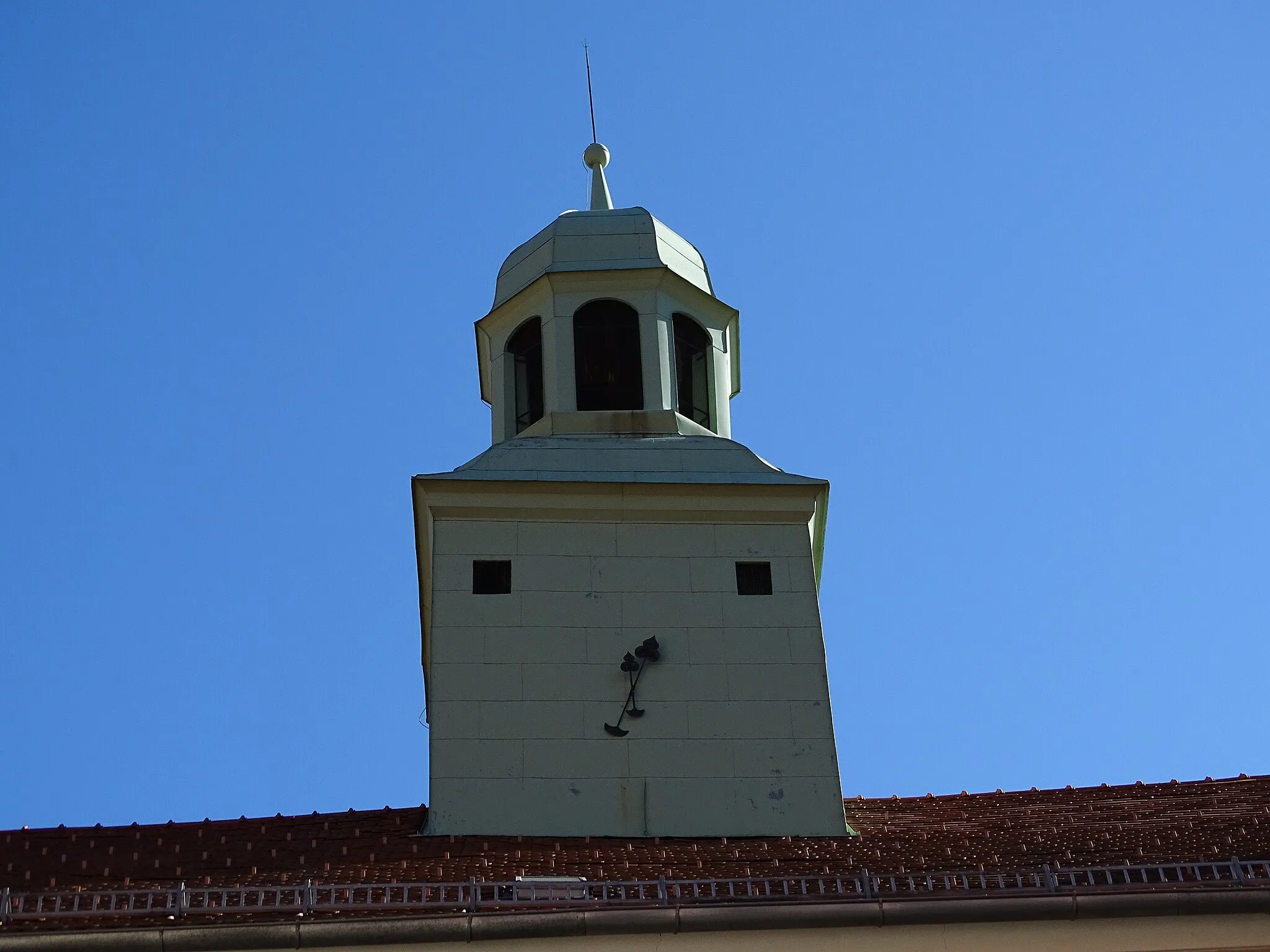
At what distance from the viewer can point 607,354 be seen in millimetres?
23859

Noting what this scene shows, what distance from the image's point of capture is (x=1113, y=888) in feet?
45.2

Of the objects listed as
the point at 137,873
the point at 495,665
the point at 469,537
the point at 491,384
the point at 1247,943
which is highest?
the point at 491,384

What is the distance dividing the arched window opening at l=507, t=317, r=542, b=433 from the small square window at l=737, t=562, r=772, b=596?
12.9 feet

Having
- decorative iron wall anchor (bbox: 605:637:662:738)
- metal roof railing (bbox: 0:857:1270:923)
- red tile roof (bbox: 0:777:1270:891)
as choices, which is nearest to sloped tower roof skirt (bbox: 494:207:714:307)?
decorative iron wall anchor (bbox: 605:637:662:738)

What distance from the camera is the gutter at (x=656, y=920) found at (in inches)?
534

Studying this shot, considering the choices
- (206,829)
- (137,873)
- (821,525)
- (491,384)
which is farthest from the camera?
(491,384)

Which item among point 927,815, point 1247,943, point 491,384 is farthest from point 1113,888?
point 491,384

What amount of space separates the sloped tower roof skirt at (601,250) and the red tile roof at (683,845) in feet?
24.4

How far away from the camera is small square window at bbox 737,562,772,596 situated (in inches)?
806

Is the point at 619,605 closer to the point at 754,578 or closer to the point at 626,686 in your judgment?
the point at 626,686

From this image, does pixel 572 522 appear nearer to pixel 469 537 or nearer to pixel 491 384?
pixel 469 537

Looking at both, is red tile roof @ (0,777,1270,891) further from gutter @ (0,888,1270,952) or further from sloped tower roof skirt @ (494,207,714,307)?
sloped tower roof skirt @ (494,207,714,307)

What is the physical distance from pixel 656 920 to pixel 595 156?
1572 centimetres

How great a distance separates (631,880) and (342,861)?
3.48 m
